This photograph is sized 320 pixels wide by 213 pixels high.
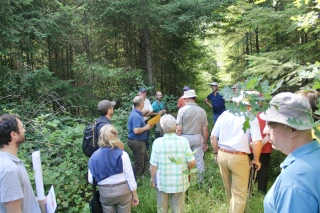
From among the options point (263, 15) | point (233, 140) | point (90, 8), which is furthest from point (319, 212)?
point (90, 8)

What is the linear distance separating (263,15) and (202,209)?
180 inches

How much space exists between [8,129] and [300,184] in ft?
7.32

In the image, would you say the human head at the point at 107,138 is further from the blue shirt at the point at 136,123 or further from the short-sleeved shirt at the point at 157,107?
the short-sleeved shirt at the point at 157,107

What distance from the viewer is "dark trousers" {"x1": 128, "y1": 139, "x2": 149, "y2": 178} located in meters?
5.57

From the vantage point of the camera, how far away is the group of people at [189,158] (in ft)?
4.55

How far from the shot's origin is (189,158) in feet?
11.9

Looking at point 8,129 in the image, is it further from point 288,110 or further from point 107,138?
point 288,110

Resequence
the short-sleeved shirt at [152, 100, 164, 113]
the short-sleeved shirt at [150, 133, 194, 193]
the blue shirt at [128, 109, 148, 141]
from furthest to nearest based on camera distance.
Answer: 1. the short-sleeved shirt at [152, 100, 164, 113]
2. the blue shirt at [128, 109, 148, 141]
3. the short-sleeved shirt at [150, 133, 194, 193]

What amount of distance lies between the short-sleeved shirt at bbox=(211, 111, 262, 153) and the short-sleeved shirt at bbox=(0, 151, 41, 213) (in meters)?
2.49

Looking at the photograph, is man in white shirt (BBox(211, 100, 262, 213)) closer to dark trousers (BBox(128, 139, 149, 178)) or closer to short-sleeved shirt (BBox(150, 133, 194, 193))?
short-sleeved shirt (BBox(150, 133, 194, 193))

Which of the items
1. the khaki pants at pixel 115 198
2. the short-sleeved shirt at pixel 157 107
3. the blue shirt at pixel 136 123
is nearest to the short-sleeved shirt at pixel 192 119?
the blue shirt at pixel 136 123

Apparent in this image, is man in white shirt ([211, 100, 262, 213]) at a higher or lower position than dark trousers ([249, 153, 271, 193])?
higher

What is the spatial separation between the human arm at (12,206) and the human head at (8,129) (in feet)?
1.64

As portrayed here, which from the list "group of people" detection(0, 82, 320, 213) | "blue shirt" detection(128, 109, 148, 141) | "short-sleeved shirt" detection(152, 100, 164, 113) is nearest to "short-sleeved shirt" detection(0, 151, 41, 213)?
"group of people" detection(0, 82, 320, 213)
